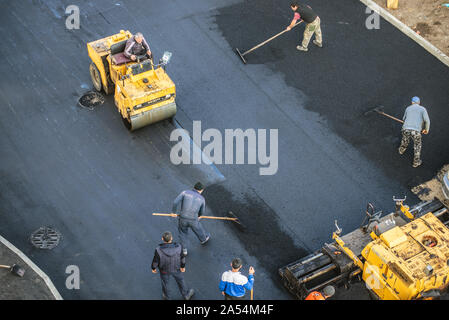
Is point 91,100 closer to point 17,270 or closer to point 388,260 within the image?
point 17,270

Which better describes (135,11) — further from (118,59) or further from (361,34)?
(361,34)

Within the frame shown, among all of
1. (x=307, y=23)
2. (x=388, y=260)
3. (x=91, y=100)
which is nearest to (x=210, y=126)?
(x=91, y=100)

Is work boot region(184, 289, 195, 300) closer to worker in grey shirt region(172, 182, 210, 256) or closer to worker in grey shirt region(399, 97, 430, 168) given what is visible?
worker in grey shirt region(172, 182, 210, 256)

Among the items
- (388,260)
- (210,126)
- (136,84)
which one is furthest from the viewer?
(210,126)

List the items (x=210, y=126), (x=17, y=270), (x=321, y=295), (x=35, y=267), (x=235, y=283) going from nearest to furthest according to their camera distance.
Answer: (x=235, y=283) < (x=321, y=295) < (x=17, y=270) < (x=35, y=267) < (x=210, y=126)

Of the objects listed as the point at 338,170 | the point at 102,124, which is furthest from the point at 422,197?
the point at 102,124

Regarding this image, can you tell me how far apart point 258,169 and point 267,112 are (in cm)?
201

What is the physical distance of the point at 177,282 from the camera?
11.1 metres

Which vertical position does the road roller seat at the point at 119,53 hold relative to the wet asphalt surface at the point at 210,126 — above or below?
above

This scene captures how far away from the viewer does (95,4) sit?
18297mm

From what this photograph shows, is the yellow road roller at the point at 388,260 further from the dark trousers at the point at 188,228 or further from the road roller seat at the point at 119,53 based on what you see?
the road roller seat at the point at 119,53

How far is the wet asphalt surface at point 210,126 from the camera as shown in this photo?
1243 centimetres

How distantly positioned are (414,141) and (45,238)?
8517 mm

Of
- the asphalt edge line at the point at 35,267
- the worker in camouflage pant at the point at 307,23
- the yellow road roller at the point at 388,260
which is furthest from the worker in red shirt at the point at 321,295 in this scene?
the worker in camouflage pant at the point at 307,23
